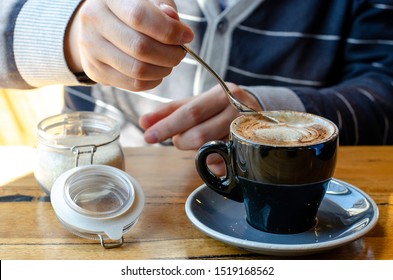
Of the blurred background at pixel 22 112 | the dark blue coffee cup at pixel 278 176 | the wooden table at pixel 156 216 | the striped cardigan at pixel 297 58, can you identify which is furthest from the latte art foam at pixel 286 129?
the blurred background at pixel 22 112

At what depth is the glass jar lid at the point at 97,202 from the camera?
59cm

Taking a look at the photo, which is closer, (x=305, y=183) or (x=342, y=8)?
(x=305, y=183)

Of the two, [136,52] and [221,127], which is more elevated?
[136,52]

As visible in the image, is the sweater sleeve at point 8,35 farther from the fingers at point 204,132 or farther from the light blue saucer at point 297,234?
the light blue saucer at point 297,234

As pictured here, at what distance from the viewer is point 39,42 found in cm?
87

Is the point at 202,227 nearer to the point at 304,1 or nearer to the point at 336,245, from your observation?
the point at 336,245

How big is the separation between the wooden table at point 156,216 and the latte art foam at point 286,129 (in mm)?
113

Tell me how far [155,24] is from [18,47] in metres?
0.35

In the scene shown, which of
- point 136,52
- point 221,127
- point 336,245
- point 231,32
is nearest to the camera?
point 336,245

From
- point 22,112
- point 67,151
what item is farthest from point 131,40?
point 22,112

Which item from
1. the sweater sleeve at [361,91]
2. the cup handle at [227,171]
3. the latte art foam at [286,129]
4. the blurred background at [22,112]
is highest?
the latte art foam at [286,129]

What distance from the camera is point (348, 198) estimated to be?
0.67 meters

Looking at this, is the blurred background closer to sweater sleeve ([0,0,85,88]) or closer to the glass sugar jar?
sweater sleeve ([0,0,85,88])

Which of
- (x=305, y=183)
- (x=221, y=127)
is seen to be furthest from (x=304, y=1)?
(x=305, y=183)
